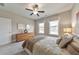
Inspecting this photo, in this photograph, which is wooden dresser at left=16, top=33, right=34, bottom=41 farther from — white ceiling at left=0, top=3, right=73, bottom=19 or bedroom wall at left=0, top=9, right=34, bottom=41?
white ceiling at left=0, top=3, right=73, bottom=19

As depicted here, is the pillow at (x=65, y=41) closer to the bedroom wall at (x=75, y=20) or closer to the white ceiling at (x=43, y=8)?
the bedroom wall at (x=75, y=20)

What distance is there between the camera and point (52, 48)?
1.63 metres

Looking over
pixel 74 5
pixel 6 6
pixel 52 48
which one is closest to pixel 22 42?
pixel 52 48

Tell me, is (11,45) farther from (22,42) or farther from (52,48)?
(52,48)

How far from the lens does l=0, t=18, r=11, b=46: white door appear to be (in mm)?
1616

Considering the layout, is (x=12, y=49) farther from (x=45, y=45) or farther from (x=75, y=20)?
(x=75, y=20)

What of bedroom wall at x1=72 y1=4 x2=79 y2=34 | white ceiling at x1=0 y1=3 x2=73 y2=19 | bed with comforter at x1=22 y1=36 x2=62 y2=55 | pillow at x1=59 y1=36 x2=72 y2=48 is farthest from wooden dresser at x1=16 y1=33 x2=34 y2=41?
bedroom wall at x1=72 y1=4 x2=79 y2=34

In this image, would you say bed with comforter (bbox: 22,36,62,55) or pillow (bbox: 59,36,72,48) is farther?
pillow (bbox: 59,36,72,48)

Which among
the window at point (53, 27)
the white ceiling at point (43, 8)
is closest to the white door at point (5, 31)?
the white ceiling at point (43, 8)

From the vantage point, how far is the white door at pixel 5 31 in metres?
1.62

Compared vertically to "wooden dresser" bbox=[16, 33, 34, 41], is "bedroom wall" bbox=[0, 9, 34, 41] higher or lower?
higher

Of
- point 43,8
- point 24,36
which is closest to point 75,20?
point 43,8

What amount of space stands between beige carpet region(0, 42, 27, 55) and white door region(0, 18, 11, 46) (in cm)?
10
